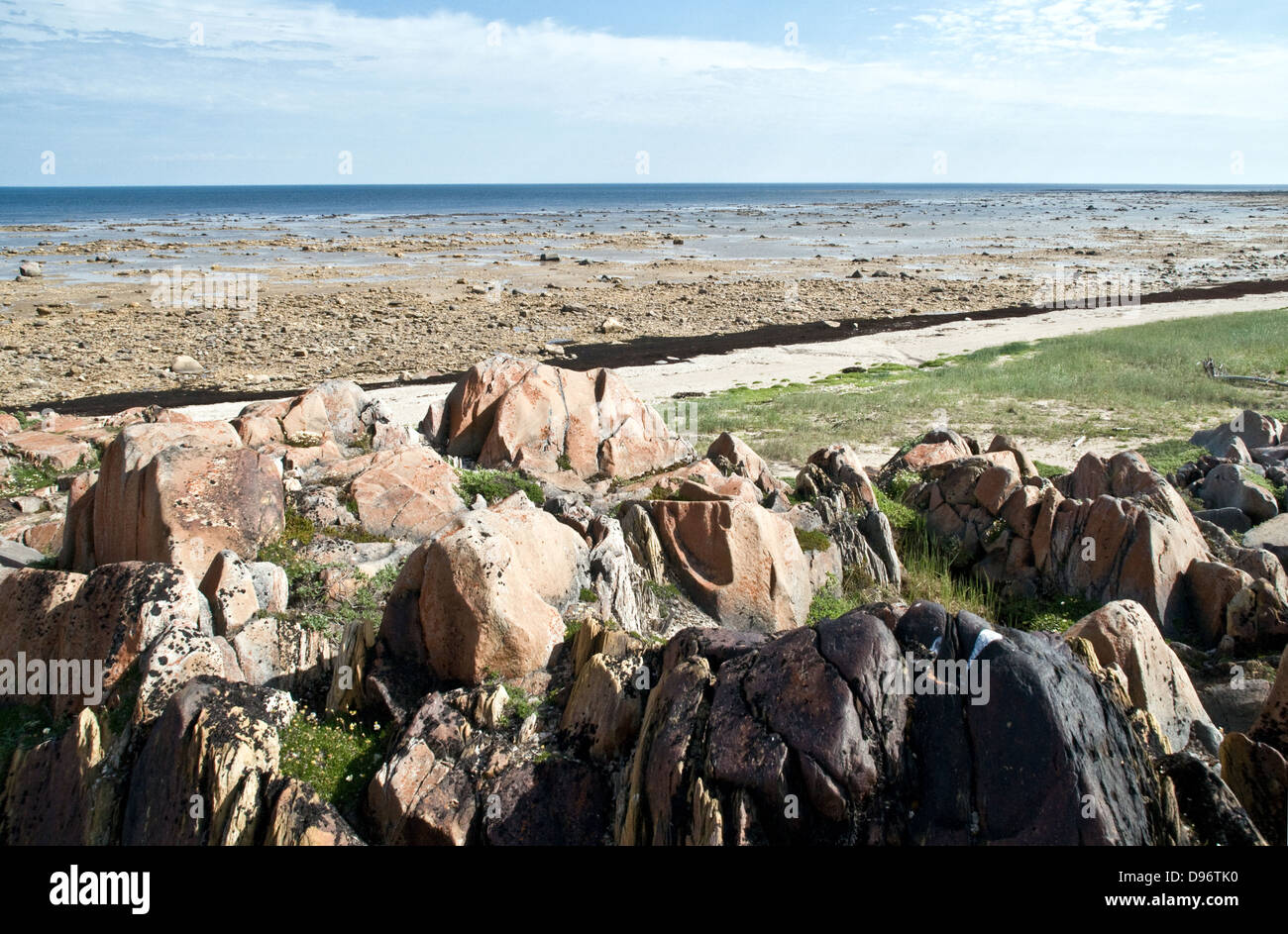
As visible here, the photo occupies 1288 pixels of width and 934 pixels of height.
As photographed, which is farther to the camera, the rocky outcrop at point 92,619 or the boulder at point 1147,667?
the boulder at point 1147,667

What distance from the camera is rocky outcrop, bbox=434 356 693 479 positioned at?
16953 mm

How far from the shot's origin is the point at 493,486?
15062 mm

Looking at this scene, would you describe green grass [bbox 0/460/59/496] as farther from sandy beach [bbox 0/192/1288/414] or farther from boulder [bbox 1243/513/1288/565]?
boulder [bbox 1243/513/1288/565]

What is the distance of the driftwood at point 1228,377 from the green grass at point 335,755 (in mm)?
31329

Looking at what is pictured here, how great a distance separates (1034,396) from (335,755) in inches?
1069

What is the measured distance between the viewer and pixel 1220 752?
8781 millimetres

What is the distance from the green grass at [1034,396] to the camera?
85.9ft

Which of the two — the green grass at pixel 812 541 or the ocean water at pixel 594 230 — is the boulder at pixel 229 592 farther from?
the ocean water at pixel 594 230

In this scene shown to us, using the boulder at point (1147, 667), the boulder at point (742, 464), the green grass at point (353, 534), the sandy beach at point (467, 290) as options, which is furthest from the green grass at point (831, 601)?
the sandy beach at point (467, 290)

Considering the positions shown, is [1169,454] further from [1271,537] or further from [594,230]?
[594,230]

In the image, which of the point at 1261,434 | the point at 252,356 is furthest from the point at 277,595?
the point at 252,356

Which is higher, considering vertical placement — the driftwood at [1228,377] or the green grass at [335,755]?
the driftwood at [1228,377]
